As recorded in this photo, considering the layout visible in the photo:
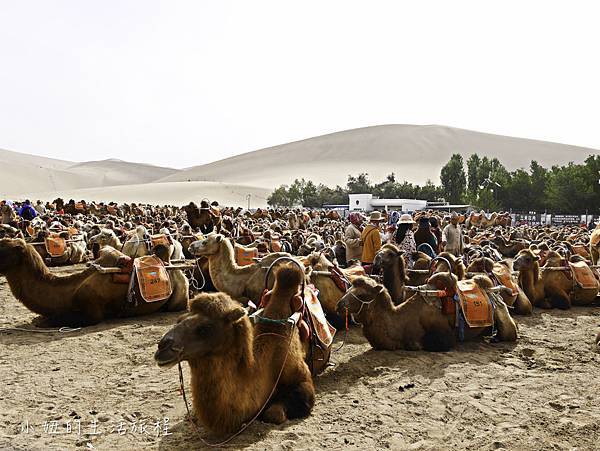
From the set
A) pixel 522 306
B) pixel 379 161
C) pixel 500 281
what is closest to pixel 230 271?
pixel 500 281

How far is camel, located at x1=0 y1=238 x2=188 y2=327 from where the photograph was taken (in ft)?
29.3

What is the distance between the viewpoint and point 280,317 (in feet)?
18.2

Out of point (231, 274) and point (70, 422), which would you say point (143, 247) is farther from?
point (70, 422)

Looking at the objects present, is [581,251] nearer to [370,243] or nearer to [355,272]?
[370,243]

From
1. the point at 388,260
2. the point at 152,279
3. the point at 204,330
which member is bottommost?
the point at 152,279

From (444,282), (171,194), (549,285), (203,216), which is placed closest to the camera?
(444,282)

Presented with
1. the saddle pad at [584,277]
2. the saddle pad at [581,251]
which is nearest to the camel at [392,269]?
the saddle pad at [584,277]

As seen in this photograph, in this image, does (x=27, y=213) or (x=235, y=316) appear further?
(x=27, y=213)

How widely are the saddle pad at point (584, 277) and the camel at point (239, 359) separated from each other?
873cm

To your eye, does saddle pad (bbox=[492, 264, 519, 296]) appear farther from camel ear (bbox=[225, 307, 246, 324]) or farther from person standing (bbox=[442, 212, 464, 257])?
camel ear (bbox=[225, 307, 246, 324])

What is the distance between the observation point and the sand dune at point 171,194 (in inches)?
4210

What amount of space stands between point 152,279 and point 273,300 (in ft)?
14.9

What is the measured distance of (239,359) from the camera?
4.71 metres

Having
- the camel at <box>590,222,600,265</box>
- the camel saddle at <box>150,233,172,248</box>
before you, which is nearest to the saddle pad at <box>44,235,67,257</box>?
the camel saddle at <box>150,233,172,248</box>
